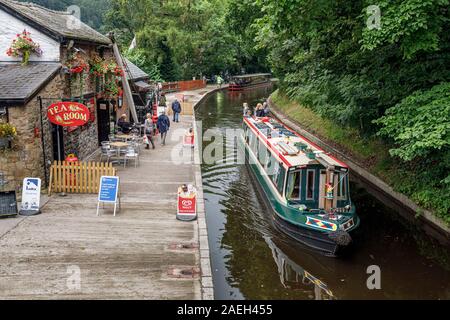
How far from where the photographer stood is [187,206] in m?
12.6

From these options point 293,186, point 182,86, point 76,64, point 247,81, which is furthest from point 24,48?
point 247,81

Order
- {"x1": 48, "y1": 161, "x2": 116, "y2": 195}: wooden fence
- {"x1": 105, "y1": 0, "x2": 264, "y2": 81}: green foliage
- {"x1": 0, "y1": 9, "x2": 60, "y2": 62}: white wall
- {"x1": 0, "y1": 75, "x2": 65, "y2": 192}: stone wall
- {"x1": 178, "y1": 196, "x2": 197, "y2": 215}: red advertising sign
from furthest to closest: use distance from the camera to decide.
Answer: {"x1": 105, "y1": 0, "x2": 264, "y2": 81}: green foliage → {"x1": 0, "y1": 9, "x2": 60, "y2": 62}: white wall → {"x1": 48, "y1": 161, "x2": 116, "y2": 195}: wooden fence → {"x1": 0, "y1": 75, "x2": 65, "y2": 192}: stone wall → {"x1": 178, "y1": 196, "x2": 197, "y2": 215}: red advertising sign

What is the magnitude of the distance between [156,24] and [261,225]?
4180 cm

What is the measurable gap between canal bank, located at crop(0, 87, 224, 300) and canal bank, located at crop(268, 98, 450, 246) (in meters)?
6.72

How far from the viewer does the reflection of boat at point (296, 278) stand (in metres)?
10.7

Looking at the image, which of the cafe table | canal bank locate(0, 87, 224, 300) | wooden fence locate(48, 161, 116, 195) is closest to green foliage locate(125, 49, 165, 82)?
the cafe table

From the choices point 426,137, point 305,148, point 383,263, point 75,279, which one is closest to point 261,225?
point 305,148

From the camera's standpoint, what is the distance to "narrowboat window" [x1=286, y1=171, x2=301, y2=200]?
1330 cm

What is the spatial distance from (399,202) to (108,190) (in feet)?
31.7

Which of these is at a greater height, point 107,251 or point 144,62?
point 144,62

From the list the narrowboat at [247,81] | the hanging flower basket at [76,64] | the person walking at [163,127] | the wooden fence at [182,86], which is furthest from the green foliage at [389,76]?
the narrowboat at [247,81]

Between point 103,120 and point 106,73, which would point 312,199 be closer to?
point 106,73

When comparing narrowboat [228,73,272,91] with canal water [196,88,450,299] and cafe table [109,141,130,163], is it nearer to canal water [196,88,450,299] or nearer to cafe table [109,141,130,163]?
cafe table [109,141,130,163]

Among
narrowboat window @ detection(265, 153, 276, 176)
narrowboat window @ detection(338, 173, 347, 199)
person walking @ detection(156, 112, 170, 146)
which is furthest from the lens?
person walking @ detection(156, 112, 170, 146)
